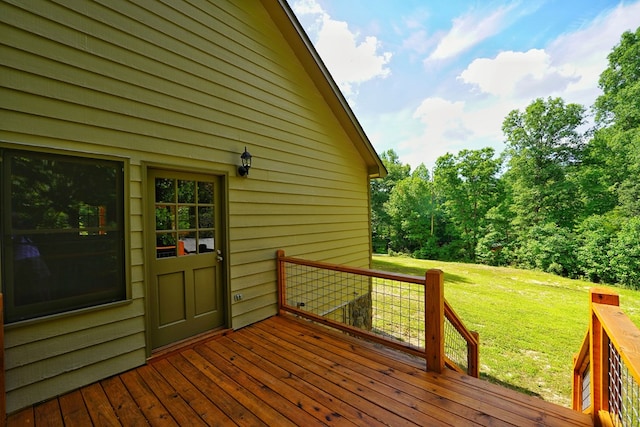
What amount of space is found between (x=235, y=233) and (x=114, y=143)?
153cm

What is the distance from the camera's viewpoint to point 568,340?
547cm

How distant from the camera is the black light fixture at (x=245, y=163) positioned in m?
3.23

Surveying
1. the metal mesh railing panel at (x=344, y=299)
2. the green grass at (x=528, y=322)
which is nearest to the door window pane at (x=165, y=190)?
the metal mesh railing panel at (x=344, y=299)

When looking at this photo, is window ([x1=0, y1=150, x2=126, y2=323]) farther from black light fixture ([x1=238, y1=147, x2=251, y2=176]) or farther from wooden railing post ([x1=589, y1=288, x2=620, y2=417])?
wooden railing post ([x1=589, y1=288, x2=620, y2=417])

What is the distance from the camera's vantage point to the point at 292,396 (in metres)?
1.97

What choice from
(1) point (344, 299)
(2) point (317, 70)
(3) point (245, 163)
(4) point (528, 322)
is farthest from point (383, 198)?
(3) point (245, 163)

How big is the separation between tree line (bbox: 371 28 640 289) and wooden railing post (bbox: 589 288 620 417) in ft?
41.8

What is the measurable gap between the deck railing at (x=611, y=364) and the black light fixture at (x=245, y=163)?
3376 mm

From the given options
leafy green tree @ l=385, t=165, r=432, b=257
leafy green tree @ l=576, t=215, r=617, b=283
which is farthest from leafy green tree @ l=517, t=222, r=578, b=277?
leafy green tree @ l=385, t=165, r=432, b=257

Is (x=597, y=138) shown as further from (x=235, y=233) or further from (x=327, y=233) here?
(x=235, y=233)

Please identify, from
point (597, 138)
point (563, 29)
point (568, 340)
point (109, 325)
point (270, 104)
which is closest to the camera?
point (109, 325)

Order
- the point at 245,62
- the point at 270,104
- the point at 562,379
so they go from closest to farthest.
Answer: the point at 245,62, the point at 270,104, the point at 562,379

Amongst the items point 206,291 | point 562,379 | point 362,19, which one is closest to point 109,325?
point 206,291

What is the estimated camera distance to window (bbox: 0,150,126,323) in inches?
71.2
